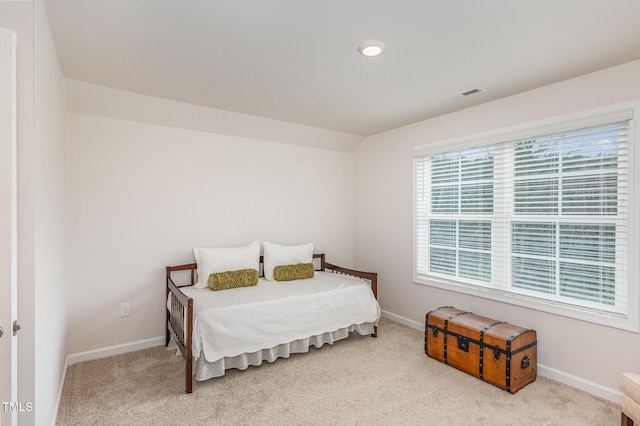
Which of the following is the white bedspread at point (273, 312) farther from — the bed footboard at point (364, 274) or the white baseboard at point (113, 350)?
the white baseboard at point (113, 350)

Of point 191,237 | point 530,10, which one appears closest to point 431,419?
point 530,10

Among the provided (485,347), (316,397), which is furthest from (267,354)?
(485,347)

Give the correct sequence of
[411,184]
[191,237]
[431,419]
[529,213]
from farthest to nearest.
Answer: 1. [411,184]
2. [191,237]
3. [529,213]
4. [431,419]

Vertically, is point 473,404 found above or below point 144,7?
below

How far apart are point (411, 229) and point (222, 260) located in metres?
2.17


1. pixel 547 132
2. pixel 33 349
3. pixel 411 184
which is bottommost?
pixel 33 349

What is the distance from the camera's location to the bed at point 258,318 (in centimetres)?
265

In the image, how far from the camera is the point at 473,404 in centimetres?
243

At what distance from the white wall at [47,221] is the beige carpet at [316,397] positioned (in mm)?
360

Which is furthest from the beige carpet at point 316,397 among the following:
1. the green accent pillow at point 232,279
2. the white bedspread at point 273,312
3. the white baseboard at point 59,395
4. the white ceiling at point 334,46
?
the white ceiling at point 334,46

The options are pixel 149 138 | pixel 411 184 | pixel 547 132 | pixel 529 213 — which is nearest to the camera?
pixel 547 132

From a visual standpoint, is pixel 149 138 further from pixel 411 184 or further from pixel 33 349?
pixel 411 184

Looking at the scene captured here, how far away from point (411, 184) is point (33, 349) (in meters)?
3.57

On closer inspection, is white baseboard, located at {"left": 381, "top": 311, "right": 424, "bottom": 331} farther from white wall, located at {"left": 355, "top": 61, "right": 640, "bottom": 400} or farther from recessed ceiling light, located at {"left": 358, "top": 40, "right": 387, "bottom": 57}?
recessed ceiling light, located at {"left": 358, "top": 40, "right": 387, "bottom": 57}
